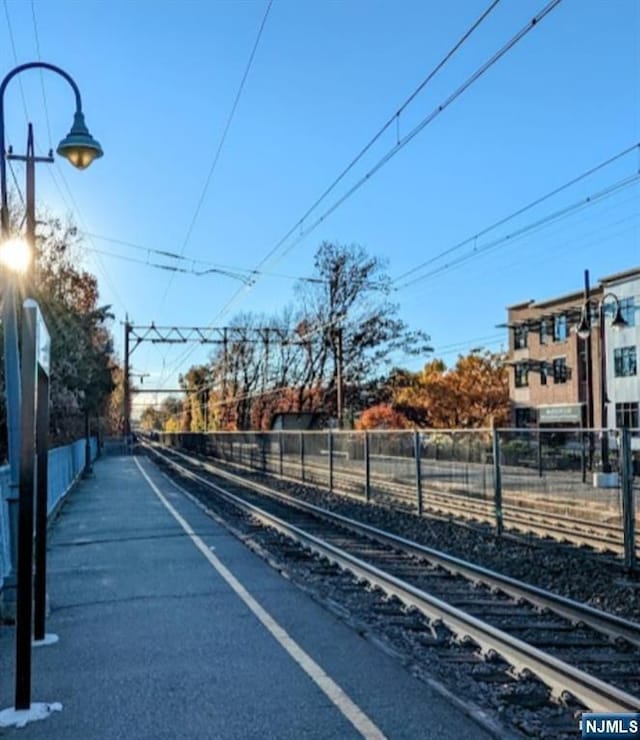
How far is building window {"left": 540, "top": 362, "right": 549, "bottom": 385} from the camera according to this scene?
219 feet

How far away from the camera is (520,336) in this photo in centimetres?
7100

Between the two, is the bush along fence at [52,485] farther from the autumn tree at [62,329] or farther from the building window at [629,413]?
the building window at [629,413]

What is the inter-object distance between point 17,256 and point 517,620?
21.1 ft

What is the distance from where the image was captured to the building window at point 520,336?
70000 millimetres

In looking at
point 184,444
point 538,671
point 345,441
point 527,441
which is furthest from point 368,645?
point 184,444

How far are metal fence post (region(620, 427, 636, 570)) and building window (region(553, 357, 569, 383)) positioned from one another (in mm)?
54460

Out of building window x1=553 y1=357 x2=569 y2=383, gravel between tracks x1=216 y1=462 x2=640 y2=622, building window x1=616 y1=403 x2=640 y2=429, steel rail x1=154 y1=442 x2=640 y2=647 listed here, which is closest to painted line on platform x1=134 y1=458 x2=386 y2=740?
steel rail x1=154 y1=442 x2=640 y2=647

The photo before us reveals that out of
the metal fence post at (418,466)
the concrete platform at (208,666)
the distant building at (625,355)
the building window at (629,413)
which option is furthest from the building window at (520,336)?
the concrete platform at (208,666)

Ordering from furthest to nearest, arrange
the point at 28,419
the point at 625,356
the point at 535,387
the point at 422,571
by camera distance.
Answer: the point at 535,387
the point at 625,356
the point at 422,571
the point at 28,419

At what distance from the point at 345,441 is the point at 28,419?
20671mm

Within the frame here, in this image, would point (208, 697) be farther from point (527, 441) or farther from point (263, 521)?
point (263, 521)

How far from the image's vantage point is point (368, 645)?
7445mm

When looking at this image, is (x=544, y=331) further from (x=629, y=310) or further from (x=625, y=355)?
(x=629, y=310)

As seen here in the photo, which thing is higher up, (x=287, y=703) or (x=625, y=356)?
(x=625, y=356)
